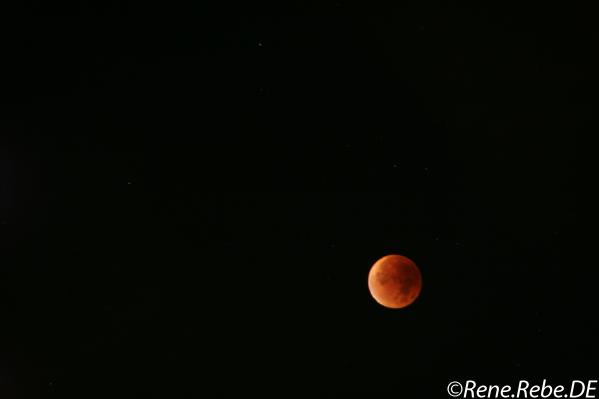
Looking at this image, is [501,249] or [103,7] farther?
[501,249]

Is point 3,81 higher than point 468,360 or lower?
higher

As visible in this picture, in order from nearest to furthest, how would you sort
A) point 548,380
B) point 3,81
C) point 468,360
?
1. point 3,81
2. point 548,380
3. point 468,360

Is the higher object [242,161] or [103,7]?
[103,7]

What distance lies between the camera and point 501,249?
15.2 feet

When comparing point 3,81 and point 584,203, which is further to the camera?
point 584,203

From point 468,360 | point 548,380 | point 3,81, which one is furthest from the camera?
point 468,360

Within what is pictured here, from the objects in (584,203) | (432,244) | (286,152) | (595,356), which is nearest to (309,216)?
(286,152)

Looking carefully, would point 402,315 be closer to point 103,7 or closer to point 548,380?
point 548,380

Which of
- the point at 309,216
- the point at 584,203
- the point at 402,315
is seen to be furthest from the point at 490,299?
the point at 309,216

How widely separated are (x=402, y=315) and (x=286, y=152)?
1.68 metres

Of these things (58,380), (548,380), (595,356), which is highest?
(595,356)

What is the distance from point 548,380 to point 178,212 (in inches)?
126

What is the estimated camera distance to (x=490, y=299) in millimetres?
4629

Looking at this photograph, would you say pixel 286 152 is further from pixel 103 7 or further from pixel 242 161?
pixel 103 7
